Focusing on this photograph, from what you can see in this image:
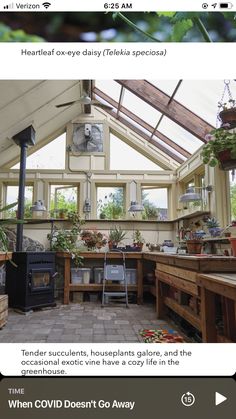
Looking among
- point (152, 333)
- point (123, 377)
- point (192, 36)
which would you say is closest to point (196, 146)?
point (152, 333)

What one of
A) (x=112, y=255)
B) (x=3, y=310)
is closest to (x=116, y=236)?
(x=112, y=255)

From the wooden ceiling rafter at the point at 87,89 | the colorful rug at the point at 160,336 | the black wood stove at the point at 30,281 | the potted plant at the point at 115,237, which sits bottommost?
the colorful rug at the point at 160,336

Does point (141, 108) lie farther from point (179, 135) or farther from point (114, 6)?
point (114, 6)

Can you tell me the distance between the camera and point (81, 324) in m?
2.20

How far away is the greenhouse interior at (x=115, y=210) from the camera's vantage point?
1.84 m

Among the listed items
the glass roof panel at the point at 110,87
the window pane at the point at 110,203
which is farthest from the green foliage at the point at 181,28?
the window pane at the point at 110,203

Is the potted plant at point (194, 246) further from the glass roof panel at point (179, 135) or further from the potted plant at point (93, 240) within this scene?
the potted plant at point (93, 240)

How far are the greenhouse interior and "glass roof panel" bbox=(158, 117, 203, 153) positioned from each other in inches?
0.9

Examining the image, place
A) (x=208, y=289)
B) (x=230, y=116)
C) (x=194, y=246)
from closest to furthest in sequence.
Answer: (x=208, y=289) < (x=230, y=116) < (x=194, y=246)

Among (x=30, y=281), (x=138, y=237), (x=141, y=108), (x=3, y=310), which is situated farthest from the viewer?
(x=138, y=237)
